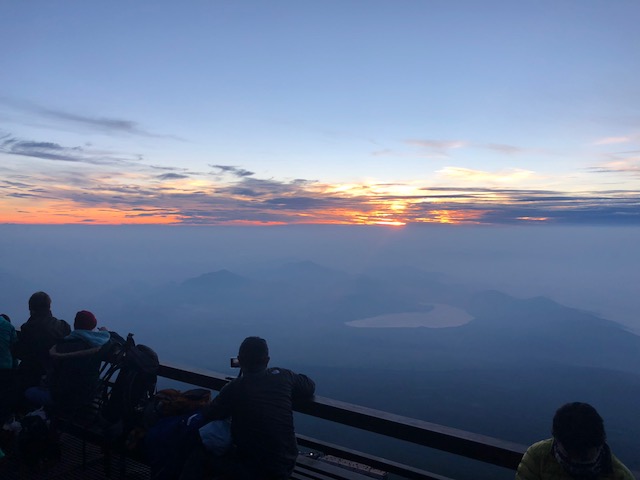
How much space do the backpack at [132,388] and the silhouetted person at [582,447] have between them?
372cm

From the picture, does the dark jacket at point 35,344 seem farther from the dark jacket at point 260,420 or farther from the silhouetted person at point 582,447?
the silhouetted person at point 582,447

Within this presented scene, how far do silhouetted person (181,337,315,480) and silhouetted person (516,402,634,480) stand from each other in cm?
202

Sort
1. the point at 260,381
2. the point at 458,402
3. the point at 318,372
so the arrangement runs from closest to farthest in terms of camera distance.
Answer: the point at 260,381 < the point at 458,402 < the point at 318,372

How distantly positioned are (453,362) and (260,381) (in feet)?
691

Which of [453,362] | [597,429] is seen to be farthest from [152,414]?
[453,362]

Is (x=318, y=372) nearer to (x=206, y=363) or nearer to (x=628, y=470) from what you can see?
(x=206, y=363)

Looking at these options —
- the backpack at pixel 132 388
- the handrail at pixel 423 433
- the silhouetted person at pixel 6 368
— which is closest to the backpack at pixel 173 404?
the backpack at pixel 132 388

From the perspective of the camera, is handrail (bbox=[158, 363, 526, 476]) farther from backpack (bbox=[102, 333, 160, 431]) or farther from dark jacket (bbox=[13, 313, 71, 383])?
dark jacket (bbox=[13, 313, 71, 383])

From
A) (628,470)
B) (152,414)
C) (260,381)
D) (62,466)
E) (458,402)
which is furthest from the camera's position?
(458,402)

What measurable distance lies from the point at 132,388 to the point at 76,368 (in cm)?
105

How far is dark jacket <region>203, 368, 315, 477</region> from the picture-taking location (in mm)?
3670

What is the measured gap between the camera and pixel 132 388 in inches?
182

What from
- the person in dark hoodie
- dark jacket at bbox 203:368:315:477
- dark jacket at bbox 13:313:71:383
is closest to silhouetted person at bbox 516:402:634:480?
dark jacket at bbox 203:368:315:477

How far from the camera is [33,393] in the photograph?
5.65 metres
